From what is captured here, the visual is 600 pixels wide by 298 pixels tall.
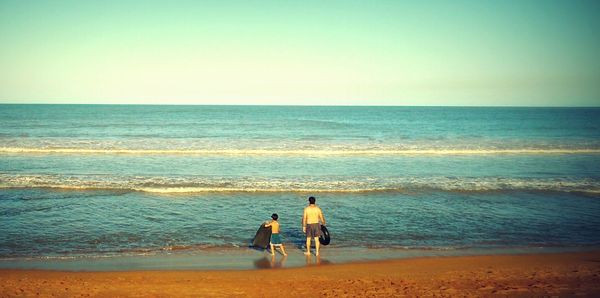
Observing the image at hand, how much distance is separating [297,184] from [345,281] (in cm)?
1081

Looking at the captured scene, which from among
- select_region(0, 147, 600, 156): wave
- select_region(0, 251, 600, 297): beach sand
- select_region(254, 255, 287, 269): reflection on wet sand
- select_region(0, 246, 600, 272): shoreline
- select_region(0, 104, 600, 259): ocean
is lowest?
select_region(254, 255, 287, 269): reflection on wet sand

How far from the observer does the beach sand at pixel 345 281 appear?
25.6 feet

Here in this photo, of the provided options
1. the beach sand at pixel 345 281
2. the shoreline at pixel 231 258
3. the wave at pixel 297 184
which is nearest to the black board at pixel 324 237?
the shoreline at pixel 231 258

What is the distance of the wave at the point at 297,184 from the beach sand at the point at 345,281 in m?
8.42

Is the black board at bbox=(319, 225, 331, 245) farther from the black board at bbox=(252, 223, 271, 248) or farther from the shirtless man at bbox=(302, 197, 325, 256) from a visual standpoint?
the black board at bbox=(252, 223, 271, 248)

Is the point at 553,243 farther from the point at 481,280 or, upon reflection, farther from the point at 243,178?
the point at 243,178

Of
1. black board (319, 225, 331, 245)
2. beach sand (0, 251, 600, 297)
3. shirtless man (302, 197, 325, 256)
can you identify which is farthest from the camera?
black board (319, 225, 331, 245)

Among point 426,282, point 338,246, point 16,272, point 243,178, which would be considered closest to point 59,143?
point 243,178

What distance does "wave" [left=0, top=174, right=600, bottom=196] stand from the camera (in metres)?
17.9

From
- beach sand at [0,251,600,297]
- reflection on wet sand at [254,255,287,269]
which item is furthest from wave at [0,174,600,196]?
beach sand at [0,251,600,297]

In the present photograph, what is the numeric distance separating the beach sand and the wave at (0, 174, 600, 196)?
842 centimetres

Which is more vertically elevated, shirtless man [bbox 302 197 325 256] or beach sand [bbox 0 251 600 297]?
shirtless man [bbox 302 197 325 256]

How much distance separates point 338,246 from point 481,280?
3806 mm

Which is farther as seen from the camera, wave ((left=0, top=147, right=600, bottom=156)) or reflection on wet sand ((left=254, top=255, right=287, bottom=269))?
wave ((left=0, top=147, right=600, bottom=156))
